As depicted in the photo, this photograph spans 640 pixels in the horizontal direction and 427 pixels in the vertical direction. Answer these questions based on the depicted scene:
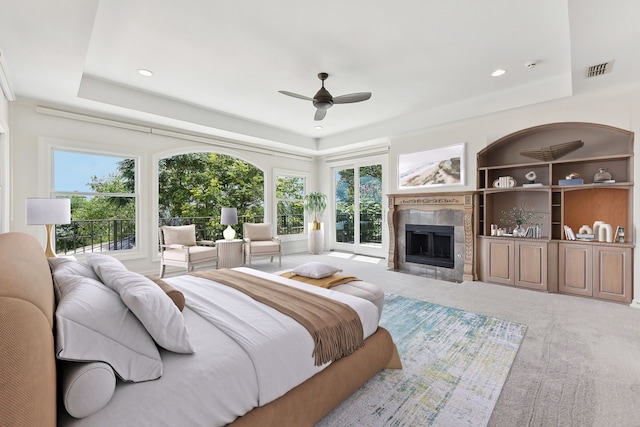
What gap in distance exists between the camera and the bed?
70 centimetres

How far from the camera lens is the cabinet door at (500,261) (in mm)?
4309

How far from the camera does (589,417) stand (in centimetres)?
163

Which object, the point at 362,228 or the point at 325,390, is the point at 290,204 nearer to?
the point at 362,228

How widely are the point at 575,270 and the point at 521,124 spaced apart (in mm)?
2140

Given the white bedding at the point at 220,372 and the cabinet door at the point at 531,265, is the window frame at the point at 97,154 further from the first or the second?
the cabinet door at the point at 531,265

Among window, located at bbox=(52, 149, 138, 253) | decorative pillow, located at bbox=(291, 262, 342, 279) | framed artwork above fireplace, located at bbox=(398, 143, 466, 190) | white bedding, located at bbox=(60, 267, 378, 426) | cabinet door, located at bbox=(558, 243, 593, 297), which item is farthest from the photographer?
framed artwork above fireplace, located at bbox=(398, 143, 466, 190)

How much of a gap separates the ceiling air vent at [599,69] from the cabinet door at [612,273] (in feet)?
6.75

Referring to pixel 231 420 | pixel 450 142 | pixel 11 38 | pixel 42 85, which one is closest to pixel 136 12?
pixel 11 38

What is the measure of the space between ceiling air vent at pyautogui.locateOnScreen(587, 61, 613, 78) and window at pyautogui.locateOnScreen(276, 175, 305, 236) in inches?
216

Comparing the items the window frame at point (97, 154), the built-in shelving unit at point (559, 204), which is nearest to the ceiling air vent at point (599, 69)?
the built-in shelving unit at point (559, 204)

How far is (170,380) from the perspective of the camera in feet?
3.63

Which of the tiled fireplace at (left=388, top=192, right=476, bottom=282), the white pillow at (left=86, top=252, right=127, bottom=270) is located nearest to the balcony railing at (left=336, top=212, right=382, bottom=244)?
the tiled fireplace at (left=388, top=192, right=476, bottom=282)

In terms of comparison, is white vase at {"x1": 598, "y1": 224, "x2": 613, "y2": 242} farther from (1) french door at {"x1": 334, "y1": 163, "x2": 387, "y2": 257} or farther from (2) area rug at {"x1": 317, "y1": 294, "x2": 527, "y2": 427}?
(1) french door at {"x1": 334, "y1": 163, "x2": 387, "y2": 257}

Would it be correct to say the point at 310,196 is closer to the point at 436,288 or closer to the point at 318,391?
the point at 436,288
